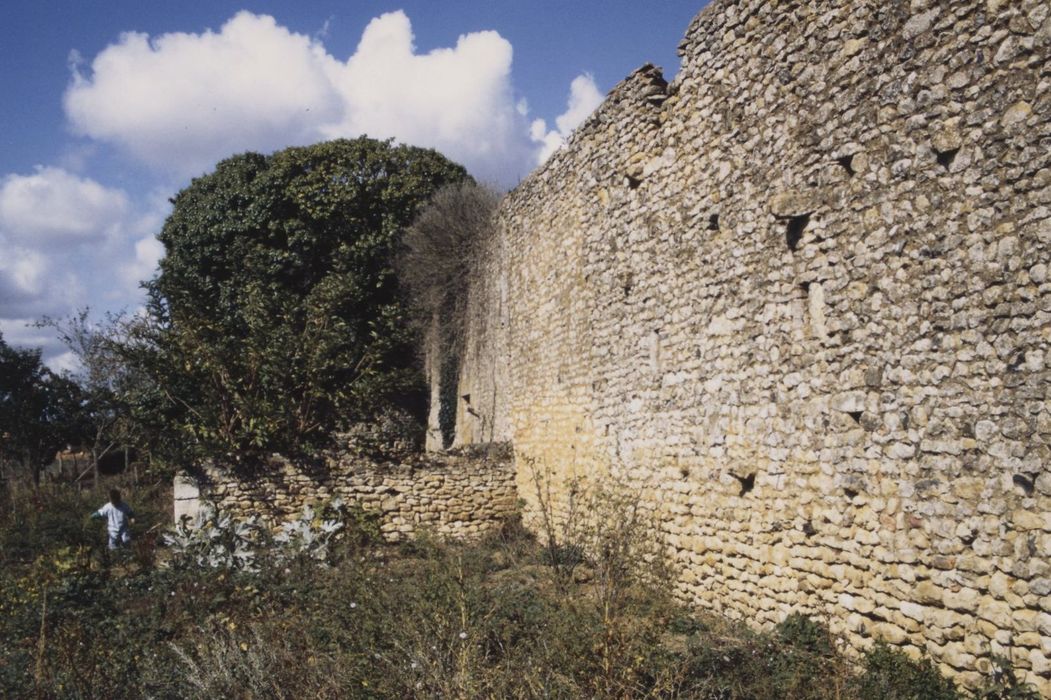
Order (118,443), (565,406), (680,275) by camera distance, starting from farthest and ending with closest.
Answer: (118,443)
(565,406)
(680,275)

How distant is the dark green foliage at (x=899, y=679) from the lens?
491 centimetres

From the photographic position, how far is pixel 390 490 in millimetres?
12547

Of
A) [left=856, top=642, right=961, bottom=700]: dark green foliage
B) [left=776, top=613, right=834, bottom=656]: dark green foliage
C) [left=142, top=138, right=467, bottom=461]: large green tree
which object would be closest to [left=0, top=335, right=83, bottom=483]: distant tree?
[left=142, top=138, right=467, bottom=461]: large green tree

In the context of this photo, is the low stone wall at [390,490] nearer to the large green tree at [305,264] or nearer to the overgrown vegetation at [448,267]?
the large green tree at [305,264]

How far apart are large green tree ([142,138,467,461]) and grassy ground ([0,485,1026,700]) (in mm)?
4777

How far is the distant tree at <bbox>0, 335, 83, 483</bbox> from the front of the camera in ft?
74.4

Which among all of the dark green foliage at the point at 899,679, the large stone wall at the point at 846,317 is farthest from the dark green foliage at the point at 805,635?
the dark green foliage at the point at 899,679

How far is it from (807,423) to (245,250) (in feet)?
46.9

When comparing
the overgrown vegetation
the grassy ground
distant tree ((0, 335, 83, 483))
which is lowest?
the grassy ground

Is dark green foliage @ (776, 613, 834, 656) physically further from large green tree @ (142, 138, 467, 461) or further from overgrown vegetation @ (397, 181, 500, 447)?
overgrown vegetation @ (397, 181, 500, 447)

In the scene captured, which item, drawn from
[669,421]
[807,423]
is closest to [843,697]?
[807,423]

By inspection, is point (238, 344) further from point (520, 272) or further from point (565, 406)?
point (565, 406)

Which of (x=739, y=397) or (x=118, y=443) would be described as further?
(x=118, y=443)

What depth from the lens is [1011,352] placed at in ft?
15.4
